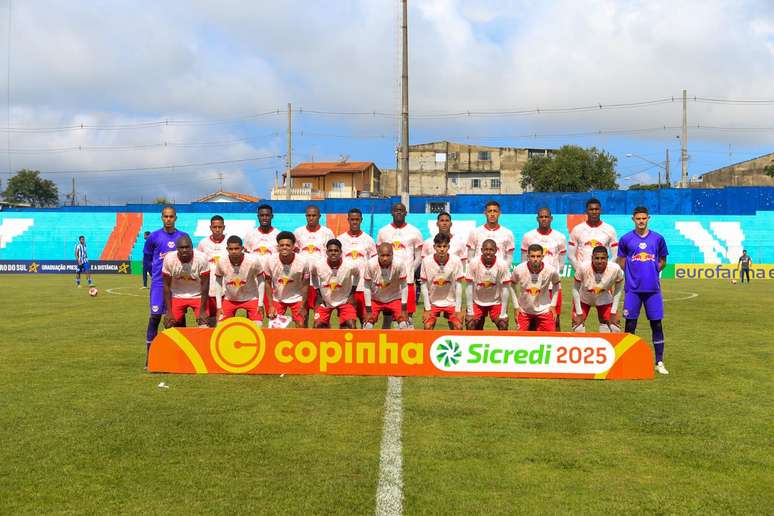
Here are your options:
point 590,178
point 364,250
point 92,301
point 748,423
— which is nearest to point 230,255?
point 364,250

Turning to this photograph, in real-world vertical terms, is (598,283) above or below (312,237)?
below

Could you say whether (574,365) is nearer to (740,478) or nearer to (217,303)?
(740,478)

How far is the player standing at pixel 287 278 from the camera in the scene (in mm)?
9852

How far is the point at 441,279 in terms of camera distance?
10.1 meters

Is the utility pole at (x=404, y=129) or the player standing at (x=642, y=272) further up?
the utility pole at (x=404, y=129)

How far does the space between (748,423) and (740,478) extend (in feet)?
5.91

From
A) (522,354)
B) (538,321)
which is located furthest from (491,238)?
(522,354)

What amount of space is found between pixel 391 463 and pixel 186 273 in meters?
5.03

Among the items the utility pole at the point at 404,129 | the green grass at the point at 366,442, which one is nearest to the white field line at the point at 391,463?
the green grass at the point at 366,442

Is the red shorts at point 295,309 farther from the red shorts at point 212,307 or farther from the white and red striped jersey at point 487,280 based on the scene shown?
the white and red striped jersey at point 487,280

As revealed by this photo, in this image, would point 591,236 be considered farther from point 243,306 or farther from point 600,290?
point 243,306

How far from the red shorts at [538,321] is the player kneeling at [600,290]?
0.33m

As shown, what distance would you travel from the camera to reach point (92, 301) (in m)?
20.4

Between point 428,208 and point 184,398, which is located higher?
point 428,208
